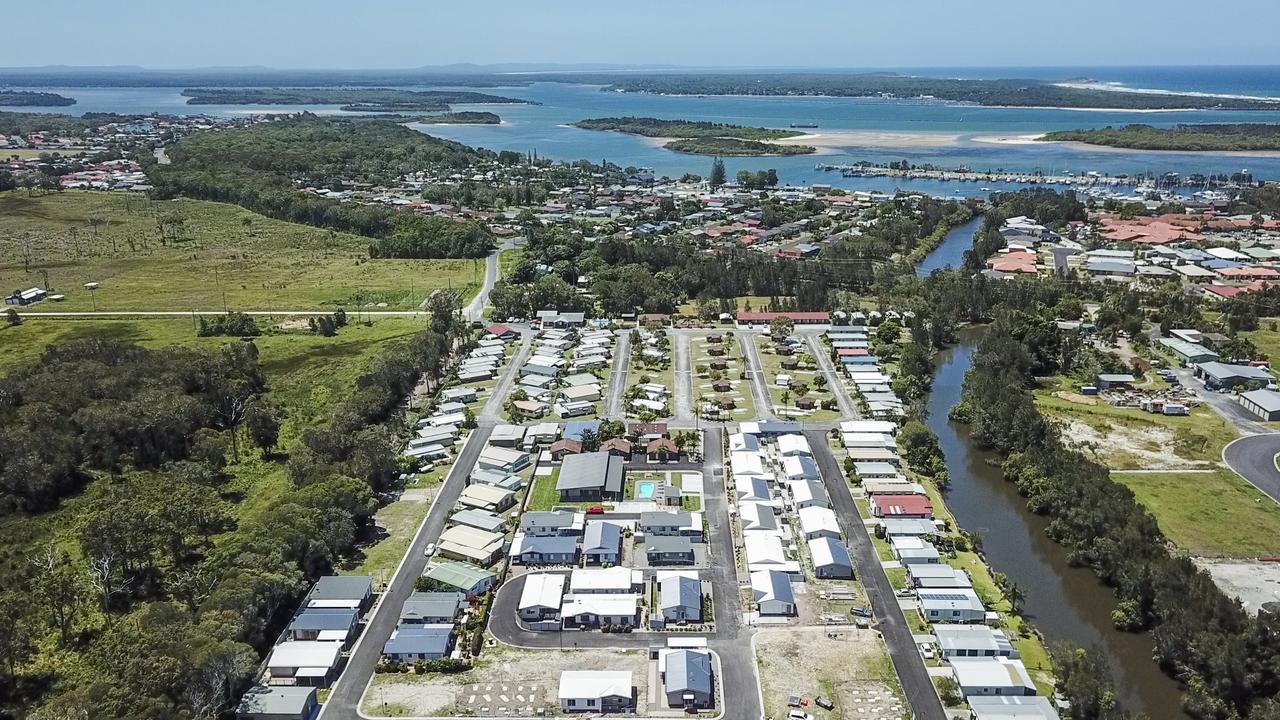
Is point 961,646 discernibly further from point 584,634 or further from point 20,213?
point 20,213

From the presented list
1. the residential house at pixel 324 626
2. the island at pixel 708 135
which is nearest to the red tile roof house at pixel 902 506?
the residential house at pixel 324 626

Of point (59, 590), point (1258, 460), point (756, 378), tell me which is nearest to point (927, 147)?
point (756, 378)

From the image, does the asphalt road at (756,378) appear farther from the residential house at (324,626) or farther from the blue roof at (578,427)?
the residential house at (324,626)

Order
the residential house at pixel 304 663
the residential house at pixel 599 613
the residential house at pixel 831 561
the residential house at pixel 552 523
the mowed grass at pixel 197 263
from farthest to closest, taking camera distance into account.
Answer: the mowed grass at pixel 197 263, the residential house at pixel 552 523, the residential house at pixel 831 561, the residential house at pixel 599 613, the residential house at pixel 304 663

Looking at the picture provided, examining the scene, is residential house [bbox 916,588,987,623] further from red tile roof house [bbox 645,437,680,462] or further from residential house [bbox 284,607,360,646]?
residential house [bbox 284,607,360,646]

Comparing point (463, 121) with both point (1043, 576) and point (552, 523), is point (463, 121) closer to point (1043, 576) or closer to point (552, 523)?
point (552, 523)

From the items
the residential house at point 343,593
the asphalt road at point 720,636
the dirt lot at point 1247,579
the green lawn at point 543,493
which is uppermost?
the dirt lot at point 1247,579
